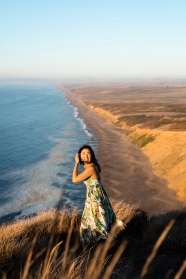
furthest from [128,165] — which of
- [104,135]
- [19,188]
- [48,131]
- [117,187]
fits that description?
[48,131]

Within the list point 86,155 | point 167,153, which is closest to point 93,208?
point 86,155

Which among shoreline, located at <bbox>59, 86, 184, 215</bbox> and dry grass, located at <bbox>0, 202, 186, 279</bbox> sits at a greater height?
dry grass, located at <bbox>0, 202, 186, 279</bbox>

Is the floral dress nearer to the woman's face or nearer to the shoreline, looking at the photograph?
the woman's face

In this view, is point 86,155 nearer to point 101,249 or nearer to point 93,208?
point 93,208

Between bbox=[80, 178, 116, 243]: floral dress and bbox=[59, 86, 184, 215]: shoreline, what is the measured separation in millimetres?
8826

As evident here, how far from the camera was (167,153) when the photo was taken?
111 ft

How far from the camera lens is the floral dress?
5676mm

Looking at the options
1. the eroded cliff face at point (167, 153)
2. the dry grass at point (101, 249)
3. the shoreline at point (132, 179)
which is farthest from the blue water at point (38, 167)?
the eroded cliff face at point (167, 153)

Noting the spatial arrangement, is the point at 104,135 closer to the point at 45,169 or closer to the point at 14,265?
the point at 45,169

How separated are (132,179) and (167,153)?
287 inches

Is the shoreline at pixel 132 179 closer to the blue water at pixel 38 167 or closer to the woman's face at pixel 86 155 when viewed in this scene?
the blue water at pixel 38 167

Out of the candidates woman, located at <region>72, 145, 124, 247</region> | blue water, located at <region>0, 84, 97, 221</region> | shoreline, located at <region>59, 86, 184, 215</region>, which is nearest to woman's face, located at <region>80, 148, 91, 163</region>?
woman, located at <region>72, 145, 124, 247</region>

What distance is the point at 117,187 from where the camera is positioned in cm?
2566

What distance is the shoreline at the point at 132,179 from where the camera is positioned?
72.1ft
